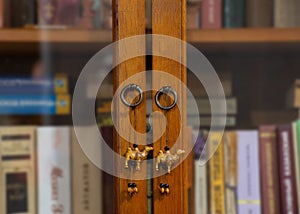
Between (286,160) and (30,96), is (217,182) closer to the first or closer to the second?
(286,160)

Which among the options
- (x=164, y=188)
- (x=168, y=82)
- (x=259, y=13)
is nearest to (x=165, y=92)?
(x=168, y=82)

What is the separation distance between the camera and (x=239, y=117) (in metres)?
0.67

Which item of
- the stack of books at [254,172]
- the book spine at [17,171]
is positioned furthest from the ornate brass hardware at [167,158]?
the book spine at [17,171]

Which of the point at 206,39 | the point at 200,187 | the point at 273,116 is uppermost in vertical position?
the point at 206,39

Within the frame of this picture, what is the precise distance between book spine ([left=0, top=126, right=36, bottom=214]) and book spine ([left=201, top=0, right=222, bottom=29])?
31 centimetres

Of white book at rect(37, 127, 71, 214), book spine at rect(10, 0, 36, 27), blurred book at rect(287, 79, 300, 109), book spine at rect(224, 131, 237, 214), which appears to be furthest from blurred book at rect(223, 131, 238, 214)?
book spine at rect(10, 0, 36, 27)

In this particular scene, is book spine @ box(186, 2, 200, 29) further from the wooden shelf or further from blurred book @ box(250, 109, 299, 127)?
blurred book @ box(250, 109, 299, 127)

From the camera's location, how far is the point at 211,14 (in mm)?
682

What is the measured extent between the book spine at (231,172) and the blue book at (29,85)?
0.28 m

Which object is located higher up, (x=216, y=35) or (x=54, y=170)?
(x=216, y=35)

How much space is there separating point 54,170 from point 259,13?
39 centimetres

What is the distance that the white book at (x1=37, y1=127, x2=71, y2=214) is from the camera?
677 mm

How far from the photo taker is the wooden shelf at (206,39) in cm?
65

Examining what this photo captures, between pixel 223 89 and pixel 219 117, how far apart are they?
0.14ft
